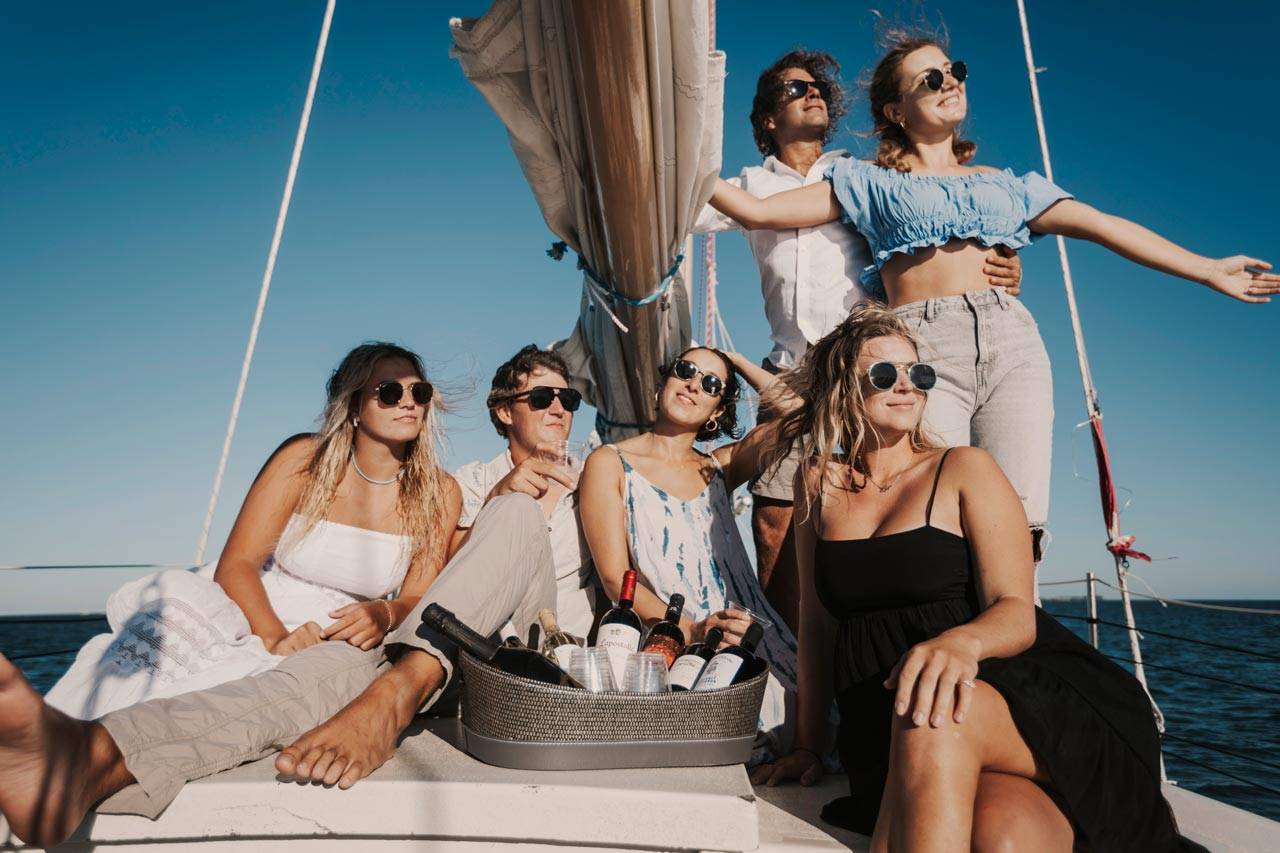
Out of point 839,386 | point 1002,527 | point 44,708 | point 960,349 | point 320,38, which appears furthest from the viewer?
point 320,38

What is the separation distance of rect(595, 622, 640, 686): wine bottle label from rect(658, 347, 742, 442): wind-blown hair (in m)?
1.26

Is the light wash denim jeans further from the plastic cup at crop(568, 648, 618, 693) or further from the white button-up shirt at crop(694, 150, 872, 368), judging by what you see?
the plastic cup at crop(568, 648, 618, 693)

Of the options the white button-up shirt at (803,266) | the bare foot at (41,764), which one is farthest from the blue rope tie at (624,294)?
the bare foot at (41,764)

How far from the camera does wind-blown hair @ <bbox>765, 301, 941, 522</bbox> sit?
222 centimetres

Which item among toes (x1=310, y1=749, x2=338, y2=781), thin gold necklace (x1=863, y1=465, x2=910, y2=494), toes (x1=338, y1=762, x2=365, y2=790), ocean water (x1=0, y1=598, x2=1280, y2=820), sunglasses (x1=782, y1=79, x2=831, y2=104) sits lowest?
ocean water (x1=0, y1=598, x2=1280, y2=820)

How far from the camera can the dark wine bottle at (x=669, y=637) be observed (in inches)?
88.0

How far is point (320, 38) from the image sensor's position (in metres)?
3.73

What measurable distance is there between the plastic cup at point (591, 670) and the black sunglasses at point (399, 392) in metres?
1.27

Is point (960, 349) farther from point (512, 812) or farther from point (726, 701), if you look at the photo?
point (512, 812)

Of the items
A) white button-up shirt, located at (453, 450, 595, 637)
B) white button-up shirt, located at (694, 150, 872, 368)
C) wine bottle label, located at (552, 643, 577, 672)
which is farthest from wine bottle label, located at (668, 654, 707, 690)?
white button-up shirt, located at (694, 150, 872, 368)

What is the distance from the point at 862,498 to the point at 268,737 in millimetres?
1386

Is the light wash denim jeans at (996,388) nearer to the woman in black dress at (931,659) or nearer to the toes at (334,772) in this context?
the woman in black dress at (931,659)

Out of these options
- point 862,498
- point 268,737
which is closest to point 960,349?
point 862,498

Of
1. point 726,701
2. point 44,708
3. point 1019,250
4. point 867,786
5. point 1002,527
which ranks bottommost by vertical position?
point 867,786
